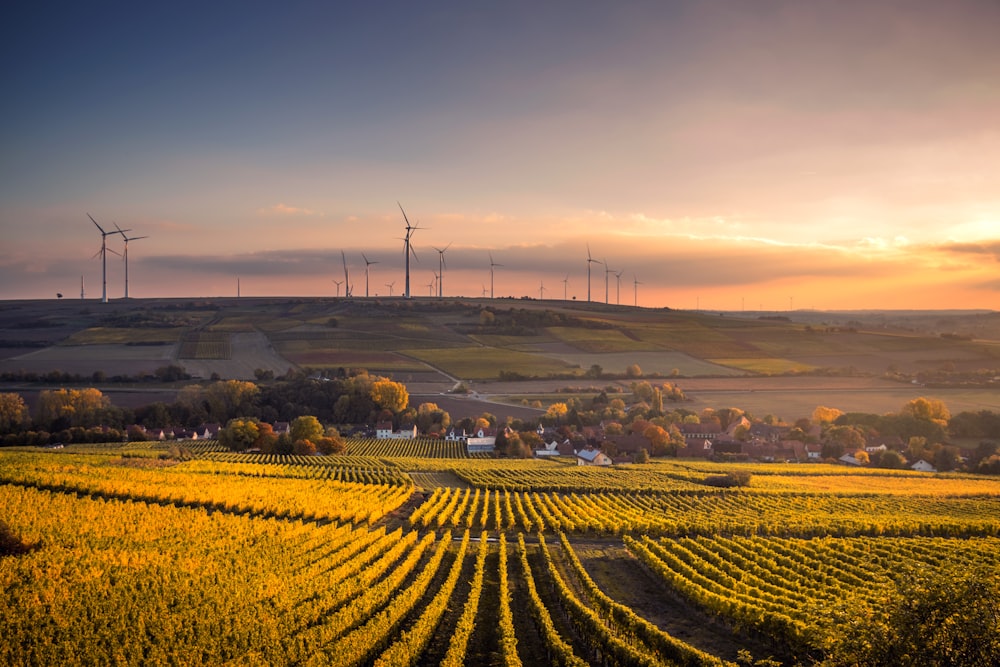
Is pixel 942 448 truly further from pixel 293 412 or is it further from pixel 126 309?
pixel 126 309

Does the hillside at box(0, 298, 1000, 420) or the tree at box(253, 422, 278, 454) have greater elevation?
the hillside at box(0, 298, 1000, 420)

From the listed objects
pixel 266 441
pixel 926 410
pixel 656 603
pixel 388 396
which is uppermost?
pixel 656 603

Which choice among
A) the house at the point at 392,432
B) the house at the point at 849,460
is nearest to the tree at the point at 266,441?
the house at the point at 392,432

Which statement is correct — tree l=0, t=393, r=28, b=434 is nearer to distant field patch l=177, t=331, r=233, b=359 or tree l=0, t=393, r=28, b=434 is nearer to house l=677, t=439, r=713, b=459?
distant field patch l=177, t=331, r=233, b=359

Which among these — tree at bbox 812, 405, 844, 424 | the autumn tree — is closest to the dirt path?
the autumn tree

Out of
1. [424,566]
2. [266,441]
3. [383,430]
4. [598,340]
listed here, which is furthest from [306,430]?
[598,340]

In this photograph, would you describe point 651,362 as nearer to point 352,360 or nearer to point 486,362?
point 486,362

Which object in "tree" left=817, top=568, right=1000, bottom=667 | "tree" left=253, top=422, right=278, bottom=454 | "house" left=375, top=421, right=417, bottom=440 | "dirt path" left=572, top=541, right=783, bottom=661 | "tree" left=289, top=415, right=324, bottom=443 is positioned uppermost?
"tree" left=817, top=568, right=1000, bottom=667
